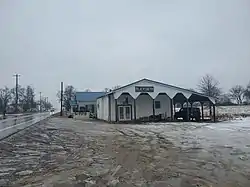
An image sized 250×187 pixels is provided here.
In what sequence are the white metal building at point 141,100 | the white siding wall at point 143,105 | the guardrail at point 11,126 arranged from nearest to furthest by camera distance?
the guardrail at point 11,126 → the white metal building at point 141,100 → the white siding wall at point 143,105

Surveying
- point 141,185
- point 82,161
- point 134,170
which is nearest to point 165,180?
point 141,185

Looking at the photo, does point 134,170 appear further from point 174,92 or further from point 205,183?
point 174,92

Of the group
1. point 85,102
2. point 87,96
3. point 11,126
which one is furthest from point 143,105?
point 87,96

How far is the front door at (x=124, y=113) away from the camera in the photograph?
37812 millimetres

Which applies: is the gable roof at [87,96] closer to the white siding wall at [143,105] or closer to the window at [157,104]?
the white siding wall at [143,105]

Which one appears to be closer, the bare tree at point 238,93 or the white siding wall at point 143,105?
the white siding wall at point 143,105

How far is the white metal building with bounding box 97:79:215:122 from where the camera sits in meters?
35.7

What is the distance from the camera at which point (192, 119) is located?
1547 inches

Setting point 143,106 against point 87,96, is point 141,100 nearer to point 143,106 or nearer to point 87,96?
point 143,106

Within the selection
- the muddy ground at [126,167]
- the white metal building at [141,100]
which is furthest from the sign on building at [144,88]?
the muddy ground at [126,167]

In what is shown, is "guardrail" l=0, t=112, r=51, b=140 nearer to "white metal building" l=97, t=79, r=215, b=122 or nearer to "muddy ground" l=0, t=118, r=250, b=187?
"muddy ground" l=0, t=118, r=250, b=187

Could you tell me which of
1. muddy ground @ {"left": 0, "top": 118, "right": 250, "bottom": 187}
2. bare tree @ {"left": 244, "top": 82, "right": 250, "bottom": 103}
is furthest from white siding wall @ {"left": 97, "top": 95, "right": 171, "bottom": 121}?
bare tree @ {"left": 244, "top": 82, "right": 250, "bottom": 103}

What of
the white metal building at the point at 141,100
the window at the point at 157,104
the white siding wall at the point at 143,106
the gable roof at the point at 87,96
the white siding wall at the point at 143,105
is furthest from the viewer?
the gable roof at the point at 87,96

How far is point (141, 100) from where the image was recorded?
39688mm
